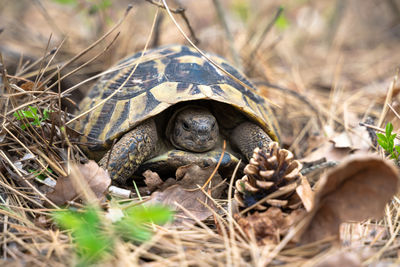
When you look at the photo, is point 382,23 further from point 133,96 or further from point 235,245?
point 235,245

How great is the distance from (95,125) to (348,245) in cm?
186

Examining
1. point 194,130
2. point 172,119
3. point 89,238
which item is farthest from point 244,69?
point 89,238

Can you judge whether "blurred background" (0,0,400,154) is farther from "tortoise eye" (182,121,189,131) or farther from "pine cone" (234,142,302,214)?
"pine cone" (234,142,302,214)

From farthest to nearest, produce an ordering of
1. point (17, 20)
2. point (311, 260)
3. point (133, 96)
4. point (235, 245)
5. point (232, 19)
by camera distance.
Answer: point (232, 19) < point (17, 20) < point (133, 96) < point (235, 245) < point (311, 260)

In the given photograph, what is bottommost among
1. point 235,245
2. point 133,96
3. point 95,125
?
point 235,245

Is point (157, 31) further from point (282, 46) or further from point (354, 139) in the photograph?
point (354, 139)

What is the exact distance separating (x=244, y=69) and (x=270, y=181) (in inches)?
106

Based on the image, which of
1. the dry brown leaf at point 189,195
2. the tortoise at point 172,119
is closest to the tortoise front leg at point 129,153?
the tortoise at point 172,119

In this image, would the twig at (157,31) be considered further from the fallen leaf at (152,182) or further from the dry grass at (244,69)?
the fallen leaf at (152,182)

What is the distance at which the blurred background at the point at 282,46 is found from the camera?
150 inches

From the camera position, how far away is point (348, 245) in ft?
5.53

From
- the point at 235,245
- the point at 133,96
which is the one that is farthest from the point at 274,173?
the point at 133,96

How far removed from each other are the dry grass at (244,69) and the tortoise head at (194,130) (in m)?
0.51

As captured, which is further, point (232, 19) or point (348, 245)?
point (232, 19)
